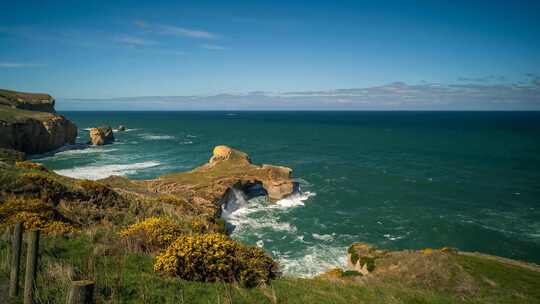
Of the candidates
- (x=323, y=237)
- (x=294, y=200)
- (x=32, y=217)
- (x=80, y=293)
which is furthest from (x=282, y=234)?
(x=80, y=293)

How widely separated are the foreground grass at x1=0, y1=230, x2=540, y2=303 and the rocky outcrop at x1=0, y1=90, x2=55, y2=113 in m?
116

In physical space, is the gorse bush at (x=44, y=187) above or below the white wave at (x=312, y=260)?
above

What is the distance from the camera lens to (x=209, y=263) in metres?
12.5

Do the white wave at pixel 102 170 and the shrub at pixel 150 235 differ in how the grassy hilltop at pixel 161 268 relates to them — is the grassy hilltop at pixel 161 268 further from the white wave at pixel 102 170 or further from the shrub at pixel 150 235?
the white wave at pixel 102 170

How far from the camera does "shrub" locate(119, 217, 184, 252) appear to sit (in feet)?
47.6

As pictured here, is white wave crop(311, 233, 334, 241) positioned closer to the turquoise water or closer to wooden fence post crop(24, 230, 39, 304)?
the turquoise water

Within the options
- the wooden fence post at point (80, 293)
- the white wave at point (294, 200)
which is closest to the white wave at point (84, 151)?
the white wave at point (294, 200)

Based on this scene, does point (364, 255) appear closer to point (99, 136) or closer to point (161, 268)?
point (161, 268)

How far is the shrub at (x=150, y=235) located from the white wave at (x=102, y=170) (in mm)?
52128

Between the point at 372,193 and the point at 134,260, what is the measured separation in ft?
157

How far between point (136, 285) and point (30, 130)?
8871 centimetres

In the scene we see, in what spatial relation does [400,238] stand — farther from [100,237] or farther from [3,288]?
[3,288]

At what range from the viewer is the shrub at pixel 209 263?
11.9m

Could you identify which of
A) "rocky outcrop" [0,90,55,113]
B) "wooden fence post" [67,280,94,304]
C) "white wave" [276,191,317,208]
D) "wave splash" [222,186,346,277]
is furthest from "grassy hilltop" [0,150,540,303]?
"rocky outcrop" [0,90,55,113]
